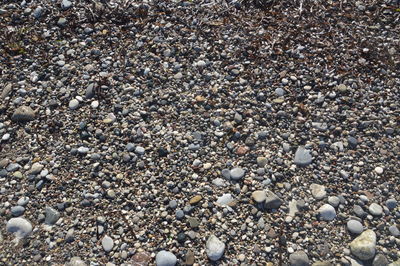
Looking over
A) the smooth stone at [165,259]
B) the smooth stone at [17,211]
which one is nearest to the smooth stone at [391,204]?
the smooth stone at [165,259]

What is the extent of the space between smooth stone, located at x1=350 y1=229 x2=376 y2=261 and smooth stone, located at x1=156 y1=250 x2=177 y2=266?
1.40m

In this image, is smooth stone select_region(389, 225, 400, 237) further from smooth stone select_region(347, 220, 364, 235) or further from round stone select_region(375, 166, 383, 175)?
round stone select_region(375, 166, 383, 175)

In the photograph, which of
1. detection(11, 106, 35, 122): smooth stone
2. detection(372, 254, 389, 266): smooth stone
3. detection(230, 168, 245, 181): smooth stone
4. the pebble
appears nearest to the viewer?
detection(372, 254, 389, 266): smooth stone

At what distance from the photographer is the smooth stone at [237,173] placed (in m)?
3.51

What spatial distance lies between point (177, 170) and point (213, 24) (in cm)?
195

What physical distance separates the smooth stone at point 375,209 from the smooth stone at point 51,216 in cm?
261

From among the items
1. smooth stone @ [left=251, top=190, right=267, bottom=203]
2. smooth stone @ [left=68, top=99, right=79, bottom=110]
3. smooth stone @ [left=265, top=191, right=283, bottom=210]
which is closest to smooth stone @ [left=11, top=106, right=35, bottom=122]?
smooth stone @ [left=68, top=99, right=79, bottom=110]

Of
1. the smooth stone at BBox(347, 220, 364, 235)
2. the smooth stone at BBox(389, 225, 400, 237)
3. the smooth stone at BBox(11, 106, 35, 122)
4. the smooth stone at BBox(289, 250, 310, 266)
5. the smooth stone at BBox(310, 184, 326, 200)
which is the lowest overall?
the smooth stone at BBox(389, 225, 400, 237)

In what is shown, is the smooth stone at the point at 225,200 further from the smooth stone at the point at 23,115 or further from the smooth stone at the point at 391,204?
the smooth stone at the point at 23,115

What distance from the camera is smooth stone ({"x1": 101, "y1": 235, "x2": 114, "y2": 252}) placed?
10.4 ft

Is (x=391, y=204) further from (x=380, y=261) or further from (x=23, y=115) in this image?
(x=23, y=115)

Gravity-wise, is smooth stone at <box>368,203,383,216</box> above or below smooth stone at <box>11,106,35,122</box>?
below

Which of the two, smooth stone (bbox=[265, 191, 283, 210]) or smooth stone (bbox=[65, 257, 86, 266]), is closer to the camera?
smooth stone (bbox=[65, 257, 86, 266])

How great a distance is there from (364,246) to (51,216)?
254cm
